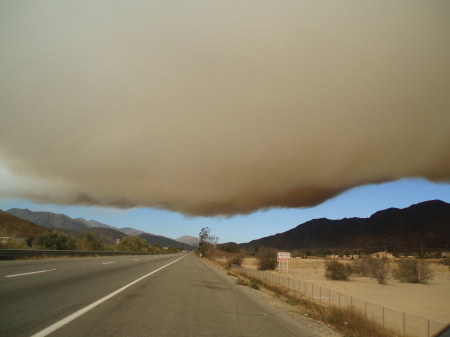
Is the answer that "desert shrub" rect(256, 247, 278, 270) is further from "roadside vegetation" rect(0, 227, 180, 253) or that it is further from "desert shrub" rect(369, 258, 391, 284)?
"roadside vegetation" rect(0, 227, 180, 253)

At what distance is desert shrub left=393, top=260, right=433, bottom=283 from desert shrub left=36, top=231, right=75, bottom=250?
160 ft

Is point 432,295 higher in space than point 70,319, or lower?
lower

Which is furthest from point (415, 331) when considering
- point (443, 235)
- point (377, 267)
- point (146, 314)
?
point (443, 235)

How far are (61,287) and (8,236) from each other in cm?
2767

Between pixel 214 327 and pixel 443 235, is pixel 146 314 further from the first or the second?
pixel 443 235

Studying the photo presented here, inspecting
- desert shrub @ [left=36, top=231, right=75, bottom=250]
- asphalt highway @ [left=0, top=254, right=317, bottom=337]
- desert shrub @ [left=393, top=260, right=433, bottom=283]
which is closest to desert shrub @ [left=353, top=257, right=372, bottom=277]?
desert shrub @ [left=393, top=260, right=433, bottom=283]

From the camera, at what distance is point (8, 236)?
34.1 m

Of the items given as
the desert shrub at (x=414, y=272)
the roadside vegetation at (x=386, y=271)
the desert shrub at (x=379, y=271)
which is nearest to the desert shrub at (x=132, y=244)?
the roadside vegetation at (x=386, y=271)

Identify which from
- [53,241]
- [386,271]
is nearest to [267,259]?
[386,271]

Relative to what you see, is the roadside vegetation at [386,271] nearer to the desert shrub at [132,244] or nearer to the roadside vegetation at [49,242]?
the roadside vegetation at [49,242]

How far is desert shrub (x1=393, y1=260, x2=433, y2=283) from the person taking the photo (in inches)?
1865

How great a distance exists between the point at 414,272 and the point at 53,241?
50.3m

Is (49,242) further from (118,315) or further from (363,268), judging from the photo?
(363,268)

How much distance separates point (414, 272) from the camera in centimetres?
4803
